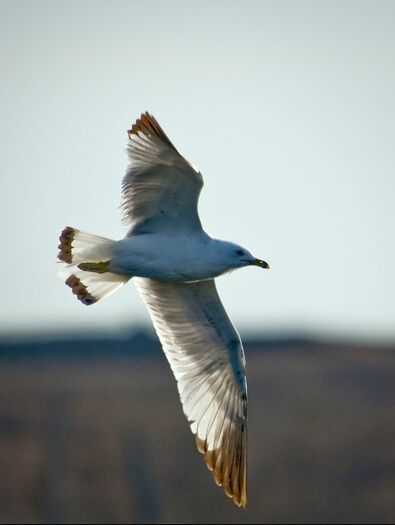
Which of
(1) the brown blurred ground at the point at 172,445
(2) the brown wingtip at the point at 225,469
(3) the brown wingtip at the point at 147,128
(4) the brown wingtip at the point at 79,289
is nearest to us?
(3) the brown wingtip at the point at 147,128

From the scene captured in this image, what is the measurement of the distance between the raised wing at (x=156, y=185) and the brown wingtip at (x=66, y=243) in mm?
393

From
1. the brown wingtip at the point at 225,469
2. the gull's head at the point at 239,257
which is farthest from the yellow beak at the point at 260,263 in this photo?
the brown wingtip at the point at 225,469

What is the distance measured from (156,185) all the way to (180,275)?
2.10ft

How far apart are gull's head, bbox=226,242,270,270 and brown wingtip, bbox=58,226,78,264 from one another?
44.1 inches

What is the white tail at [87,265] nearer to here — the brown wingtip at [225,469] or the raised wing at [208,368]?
the raised wing at [208,368]

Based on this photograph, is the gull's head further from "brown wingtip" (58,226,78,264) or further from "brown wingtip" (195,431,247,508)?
"brown wingtip" (195,431,247,508)

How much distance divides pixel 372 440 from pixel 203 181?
1604 cm

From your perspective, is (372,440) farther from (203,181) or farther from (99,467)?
(203,181)

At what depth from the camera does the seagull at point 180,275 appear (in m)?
11.0

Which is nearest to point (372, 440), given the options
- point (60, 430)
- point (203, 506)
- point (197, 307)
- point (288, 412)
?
point (288, 412)

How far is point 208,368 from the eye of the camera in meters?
11.9

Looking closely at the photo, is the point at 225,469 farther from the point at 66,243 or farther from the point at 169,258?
the point at 66,243

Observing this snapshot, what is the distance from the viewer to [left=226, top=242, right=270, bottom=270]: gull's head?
36.2 ft

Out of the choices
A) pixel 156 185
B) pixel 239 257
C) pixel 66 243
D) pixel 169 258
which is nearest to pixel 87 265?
pixel 66 243
